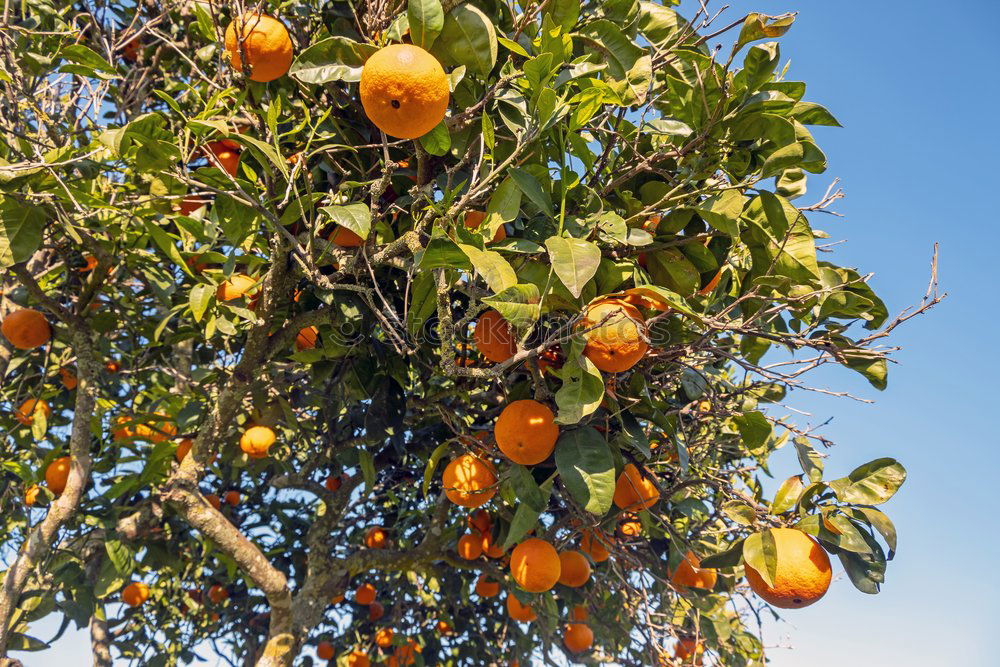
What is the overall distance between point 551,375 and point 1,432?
3.12 m

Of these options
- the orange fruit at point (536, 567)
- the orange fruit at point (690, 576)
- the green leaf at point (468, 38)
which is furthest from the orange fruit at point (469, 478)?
the green leaf at point (468, 38)

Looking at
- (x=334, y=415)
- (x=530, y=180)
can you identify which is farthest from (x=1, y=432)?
(x=530, y=180)

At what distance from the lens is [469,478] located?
237cm

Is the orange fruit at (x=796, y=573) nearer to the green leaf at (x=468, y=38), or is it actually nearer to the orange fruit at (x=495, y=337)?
the orange fruit at (x=495, y=337)

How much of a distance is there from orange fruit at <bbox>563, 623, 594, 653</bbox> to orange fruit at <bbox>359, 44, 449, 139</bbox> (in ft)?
9.91

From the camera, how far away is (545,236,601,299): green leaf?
1563 mm

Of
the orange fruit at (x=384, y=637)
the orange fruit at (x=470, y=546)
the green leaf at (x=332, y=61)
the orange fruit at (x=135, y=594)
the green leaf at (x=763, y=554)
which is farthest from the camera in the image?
the orange fruit at (x=384, y=637)

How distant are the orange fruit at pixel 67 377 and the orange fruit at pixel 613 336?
10.4 ft

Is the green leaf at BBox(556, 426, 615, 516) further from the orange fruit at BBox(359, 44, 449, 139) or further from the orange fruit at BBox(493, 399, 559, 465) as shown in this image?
the orange fruit at BBox(359, 44, 449, 139)

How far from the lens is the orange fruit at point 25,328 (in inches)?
121

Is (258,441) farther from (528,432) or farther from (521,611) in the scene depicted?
(528,432)

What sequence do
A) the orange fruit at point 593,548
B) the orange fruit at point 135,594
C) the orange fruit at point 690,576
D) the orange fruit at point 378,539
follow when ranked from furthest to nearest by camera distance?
the orange fruit at point 135,594 < the orange fruit at point 378,539 < the orange fruit at point 690,576 < the orange fruit at point 593,548

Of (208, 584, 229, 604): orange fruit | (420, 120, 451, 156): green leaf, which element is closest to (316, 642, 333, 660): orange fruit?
(208, 584, 229, 604): orange fruit

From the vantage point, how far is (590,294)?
6.13 feet
